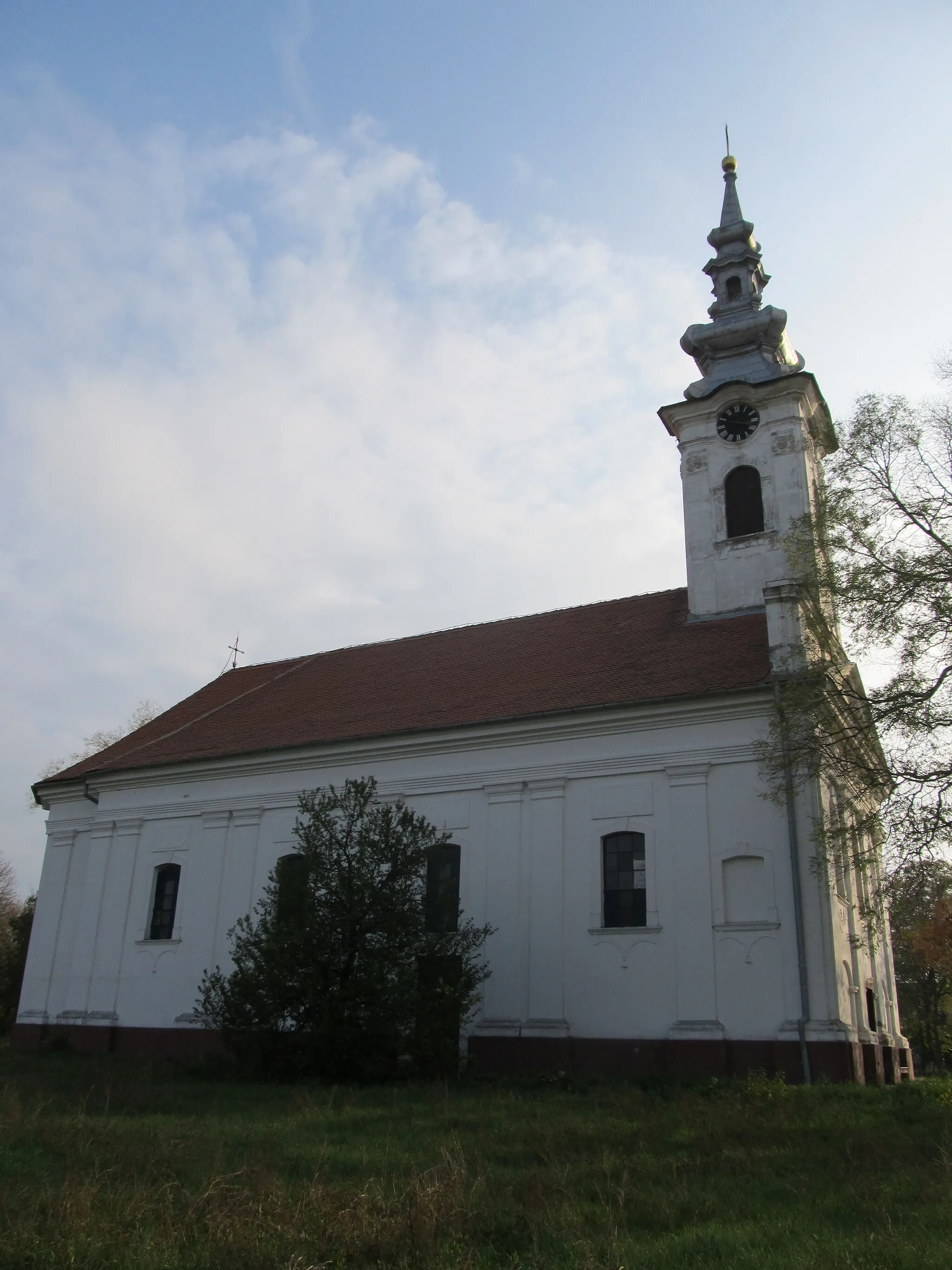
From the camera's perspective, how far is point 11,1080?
15.8 m

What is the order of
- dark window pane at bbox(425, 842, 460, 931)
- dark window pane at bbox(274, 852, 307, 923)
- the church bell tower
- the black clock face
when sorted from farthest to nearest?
the black clock face
the church bell tower
dark window pane at bbox(425, 842, 460, 931)
dark window pane at bbox(274, 852, 307, 923)

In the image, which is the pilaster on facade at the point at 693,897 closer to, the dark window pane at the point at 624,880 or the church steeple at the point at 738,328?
the dark window pane at the point at 624,880

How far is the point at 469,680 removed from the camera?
76.6 feet

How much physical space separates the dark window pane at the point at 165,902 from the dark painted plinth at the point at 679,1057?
333 inches

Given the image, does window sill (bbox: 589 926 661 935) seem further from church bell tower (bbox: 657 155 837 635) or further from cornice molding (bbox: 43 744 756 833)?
church bell tower (bbox: 657 155 837 635)

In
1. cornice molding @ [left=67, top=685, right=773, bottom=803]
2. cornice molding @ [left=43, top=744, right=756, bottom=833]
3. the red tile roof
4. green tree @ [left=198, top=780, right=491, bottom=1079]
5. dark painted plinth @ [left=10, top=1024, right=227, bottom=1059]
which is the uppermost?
the red tile roof

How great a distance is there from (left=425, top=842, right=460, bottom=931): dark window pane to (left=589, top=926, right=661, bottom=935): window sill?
94.0 inches

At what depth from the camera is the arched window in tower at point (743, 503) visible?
2277cm

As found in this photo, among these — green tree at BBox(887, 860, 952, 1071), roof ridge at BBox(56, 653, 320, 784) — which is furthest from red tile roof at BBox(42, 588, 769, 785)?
green tree at BBox(887, 860, 952, 1071)

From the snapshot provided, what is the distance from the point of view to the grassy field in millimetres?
6406

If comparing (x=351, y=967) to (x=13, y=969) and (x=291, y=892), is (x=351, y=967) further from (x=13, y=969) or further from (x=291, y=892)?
(x=13, y=969)

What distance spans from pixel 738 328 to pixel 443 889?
1449cm

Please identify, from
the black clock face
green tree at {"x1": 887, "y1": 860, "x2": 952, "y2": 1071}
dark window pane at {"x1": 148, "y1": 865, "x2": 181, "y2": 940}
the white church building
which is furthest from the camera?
dark window pane at {"x1": 148, "y1": 865, "x2": 181, "y2": 940}

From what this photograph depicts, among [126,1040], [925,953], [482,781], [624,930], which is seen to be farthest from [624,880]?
[925,953]
